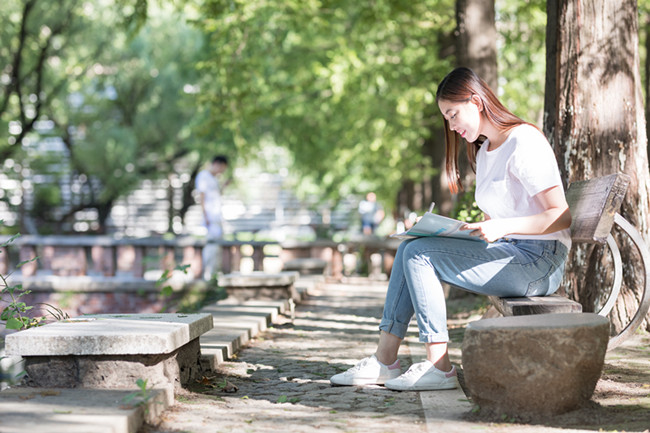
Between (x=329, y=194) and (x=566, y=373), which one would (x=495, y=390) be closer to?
(x=566, y=373)

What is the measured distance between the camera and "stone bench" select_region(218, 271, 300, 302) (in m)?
9.48

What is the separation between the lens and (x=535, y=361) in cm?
359

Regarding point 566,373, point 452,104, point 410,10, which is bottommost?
point 566,373

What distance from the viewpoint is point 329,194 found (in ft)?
86.6

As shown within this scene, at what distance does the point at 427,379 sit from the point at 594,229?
1.17 m

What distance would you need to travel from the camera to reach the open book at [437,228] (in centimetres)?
404

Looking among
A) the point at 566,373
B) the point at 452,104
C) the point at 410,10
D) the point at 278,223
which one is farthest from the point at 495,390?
the point at 278,223

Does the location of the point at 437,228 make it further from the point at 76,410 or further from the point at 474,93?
the point at 76,410

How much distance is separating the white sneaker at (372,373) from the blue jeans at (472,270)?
1.54 ft

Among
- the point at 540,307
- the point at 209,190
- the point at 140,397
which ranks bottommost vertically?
the point at 140,397

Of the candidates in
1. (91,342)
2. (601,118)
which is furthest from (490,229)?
(601,118)

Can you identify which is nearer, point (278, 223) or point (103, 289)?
point (103, 289)

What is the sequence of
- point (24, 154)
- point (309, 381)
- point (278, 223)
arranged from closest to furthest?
point (309, 381) < point (24, 154) < point (278, 223)

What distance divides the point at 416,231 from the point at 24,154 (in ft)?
71.8
